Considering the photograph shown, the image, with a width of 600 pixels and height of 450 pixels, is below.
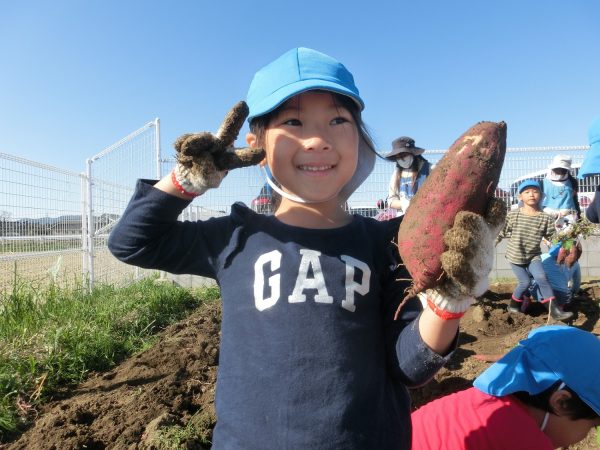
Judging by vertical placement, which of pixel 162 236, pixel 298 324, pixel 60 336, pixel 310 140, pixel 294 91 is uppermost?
pixel 294 91

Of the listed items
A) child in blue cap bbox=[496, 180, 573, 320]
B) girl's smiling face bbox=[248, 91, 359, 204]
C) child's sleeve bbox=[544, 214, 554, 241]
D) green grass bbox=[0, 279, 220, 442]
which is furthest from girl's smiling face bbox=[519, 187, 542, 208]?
girl's smiling face bbox=[248, 91, 359, 204]

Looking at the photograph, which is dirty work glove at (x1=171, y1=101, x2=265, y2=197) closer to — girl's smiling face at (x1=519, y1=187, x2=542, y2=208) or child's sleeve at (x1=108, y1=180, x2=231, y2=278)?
child's sleeve at (x1=108, y1=180, x2=231, y2=278)

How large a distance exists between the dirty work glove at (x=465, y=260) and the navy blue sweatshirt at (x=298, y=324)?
13 cm

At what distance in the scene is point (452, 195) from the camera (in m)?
1.10

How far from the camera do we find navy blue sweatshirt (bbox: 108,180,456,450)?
1.13 meters

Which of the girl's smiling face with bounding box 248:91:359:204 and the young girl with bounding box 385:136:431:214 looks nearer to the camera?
the girl's smiling face with bounding box 248:91:359:204

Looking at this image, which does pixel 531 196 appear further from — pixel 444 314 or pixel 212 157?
pixel 212 157

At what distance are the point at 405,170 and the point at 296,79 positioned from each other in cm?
358

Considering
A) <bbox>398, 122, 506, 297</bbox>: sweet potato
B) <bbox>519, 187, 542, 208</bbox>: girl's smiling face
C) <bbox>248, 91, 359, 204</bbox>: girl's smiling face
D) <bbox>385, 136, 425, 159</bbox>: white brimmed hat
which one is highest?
<bbox>385, 136, 425, 159</bbox>: white brimmed hat

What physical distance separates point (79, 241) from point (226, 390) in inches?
224

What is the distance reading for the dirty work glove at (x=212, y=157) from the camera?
1.16m

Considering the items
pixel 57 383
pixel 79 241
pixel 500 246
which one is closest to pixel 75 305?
pixel 57 383

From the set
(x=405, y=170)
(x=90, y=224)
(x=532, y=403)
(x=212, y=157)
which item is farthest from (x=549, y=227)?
(x=90, y=224)

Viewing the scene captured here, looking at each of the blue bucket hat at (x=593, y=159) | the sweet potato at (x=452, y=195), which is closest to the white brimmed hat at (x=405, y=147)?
the blue bucket hat at (x=593, y=159)
